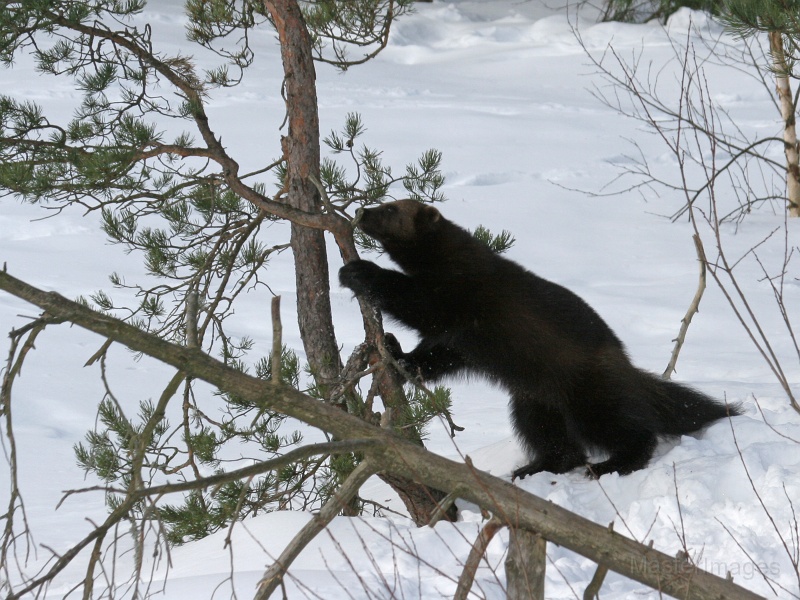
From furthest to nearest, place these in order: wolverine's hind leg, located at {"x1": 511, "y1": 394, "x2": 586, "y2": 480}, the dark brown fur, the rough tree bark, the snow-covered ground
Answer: wolverine's hind leg, located at {"x1": 511, "y1": 394, "x2": 586, "y2": 480}
the rough tree bark
the dark brown fur
the snow-covered ground

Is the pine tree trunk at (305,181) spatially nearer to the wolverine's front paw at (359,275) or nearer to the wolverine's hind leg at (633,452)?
the wolverine's front paw at (359,275)

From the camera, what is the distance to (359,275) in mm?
3775

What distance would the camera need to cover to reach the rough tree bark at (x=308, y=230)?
4055 millimetres

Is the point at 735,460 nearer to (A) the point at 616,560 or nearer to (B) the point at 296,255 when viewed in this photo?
(A) the point at 616,560

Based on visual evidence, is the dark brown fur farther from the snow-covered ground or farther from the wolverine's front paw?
the snow-covered ground

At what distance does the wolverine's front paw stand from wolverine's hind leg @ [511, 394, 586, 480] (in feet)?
3.62

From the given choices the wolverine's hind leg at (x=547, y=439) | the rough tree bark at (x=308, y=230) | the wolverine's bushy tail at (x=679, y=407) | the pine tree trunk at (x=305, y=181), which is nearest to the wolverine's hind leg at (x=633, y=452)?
the wolverine's bushy tail at (x=679, y=407)

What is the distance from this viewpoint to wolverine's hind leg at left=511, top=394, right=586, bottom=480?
4410 millimetres

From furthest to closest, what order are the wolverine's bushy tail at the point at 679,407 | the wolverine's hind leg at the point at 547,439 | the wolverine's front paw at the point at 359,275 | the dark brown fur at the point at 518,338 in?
the wolverine's hind leg at the point at 547,439 < the wolverine's bushy tail at the point at 679,407 < the dark brown fur at the point at 518,338 < the wolverine's front paw at the point at 359,275

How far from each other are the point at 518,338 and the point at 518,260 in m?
6.18

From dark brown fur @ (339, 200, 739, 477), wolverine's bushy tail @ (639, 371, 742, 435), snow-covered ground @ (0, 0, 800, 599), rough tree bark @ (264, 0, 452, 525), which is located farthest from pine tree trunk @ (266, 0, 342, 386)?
wolverine's bushy tail @ (639, 371, 742, 435)

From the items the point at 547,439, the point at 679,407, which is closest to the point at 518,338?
the point at 547,439

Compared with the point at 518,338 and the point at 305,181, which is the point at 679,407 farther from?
the point at 305,181

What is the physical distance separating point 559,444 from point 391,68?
15.4m
